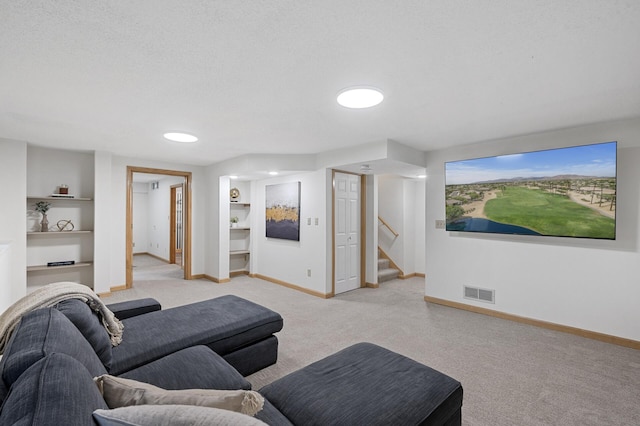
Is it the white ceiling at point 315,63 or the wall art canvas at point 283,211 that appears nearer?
the white ceiling at point 315,63

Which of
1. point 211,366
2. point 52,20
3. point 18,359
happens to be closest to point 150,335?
point 211,366

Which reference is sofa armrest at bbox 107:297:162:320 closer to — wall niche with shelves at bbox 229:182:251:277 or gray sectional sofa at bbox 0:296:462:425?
gray sectional sofa at bbox 0:296:462:425

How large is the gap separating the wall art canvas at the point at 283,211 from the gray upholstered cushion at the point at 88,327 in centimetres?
361

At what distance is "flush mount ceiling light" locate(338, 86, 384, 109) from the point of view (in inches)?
91.1

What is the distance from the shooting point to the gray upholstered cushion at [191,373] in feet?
5.09

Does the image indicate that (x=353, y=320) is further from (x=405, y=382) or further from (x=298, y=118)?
(x=298, y=118)

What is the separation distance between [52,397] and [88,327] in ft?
3.56

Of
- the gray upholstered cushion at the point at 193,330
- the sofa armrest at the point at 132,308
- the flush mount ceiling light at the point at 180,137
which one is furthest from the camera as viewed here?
the flush mount ceiling light at the point at 180,137

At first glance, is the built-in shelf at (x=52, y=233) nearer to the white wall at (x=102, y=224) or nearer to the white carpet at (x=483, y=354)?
the white wall at (x=102, y=224)

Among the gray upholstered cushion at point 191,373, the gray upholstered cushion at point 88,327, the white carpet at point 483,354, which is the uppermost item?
the gray upholstered cushion at point 88,327

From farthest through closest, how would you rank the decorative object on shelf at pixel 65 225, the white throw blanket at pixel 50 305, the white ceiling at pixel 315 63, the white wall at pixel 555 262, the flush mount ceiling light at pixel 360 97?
the decorative object on shelf at pixel 65 225 → the white wall at pixel 555 262 → the flush mount ceiling light at pixel 360 97 → the white throw blanket at pixel 50 305 → the white ceiling at pixel 315 63

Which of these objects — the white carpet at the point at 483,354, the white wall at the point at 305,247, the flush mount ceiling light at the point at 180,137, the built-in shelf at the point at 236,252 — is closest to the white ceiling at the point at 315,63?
the flush mount ceiling light at the point at 180,137

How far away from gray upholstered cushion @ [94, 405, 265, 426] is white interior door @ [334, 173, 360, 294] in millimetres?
4165

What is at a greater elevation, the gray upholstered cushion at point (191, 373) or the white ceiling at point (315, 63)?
the white ceiling at point (315, 63)
